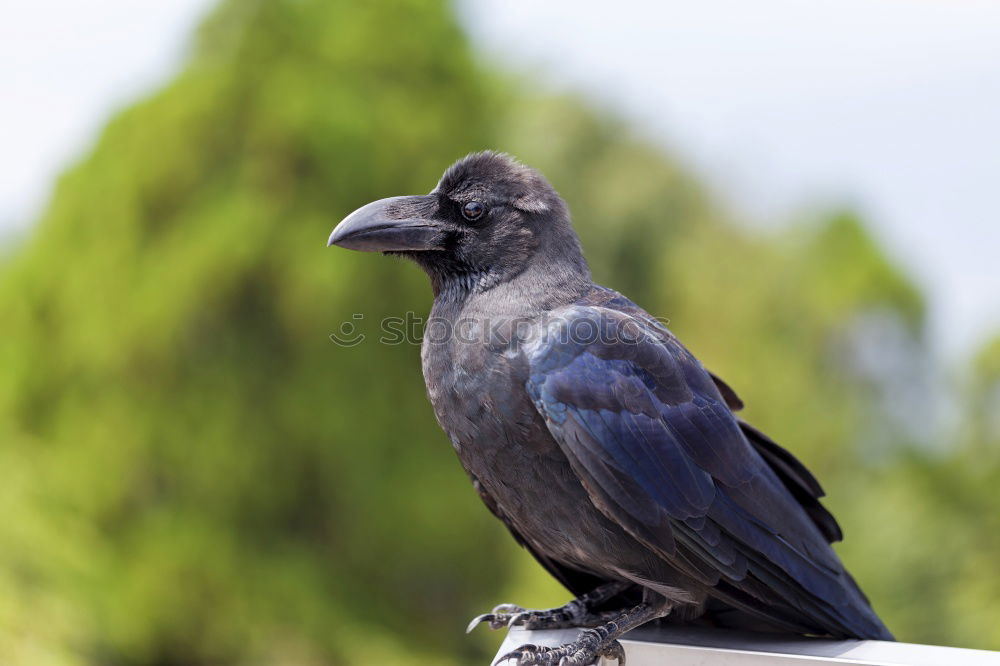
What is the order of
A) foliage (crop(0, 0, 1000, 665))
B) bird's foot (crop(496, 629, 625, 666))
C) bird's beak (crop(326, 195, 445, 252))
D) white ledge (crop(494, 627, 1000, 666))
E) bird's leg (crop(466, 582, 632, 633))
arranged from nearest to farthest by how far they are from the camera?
white ledge (crop(494, 627, 1000, 666))
bird's foot (crop(496, 629, 625, 666))
bird's beak (crop(326, 195, 445, 252))
bird's leg (crop(466, 582, 632, 633))
foliage (crop(0, 0, 1000, 665))

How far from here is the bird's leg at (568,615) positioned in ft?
8.23

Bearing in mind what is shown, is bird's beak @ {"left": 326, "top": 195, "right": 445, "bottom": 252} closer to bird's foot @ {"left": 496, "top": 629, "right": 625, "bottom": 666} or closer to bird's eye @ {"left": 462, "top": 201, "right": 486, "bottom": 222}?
bird's eye @ {"left": 462, "top": 201, "right": 486, "bottom": 222}

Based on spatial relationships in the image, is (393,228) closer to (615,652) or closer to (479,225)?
(479,225)

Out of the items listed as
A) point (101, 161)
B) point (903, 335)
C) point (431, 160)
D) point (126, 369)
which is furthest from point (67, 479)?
point (903, 335)

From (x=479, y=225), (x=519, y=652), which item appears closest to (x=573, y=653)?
(x=519, y=652)

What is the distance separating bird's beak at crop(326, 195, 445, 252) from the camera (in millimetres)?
2355

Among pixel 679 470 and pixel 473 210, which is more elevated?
pixel 473 210

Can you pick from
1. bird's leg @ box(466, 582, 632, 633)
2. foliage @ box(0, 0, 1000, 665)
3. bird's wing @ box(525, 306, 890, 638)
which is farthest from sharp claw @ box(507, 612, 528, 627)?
foliage @ box(0, 0, 1000, 665)

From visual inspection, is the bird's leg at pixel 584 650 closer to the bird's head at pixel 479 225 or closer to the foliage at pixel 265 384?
the bird's head at pixel 479 225

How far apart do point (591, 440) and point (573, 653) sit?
54 centimetres

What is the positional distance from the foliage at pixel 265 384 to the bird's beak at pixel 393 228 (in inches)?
149

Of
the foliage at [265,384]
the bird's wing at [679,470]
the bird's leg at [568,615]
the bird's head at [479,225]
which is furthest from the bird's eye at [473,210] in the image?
the foliage at [265,384]

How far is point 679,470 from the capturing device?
7.16ft

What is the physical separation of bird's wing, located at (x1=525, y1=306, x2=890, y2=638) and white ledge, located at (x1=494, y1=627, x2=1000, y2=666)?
0.09 meters
